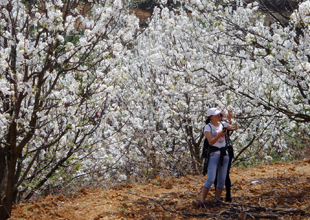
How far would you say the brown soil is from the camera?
191 inches

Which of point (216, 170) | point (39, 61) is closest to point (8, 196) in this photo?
point (39, 61)

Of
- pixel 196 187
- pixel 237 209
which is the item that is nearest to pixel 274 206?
pixel 237 209

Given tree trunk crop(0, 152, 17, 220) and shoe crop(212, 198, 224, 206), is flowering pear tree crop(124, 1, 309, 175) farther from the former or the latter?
tree trunk crop(0, 152, 17, 220)

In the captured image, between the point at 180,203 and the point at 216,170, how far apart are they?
0.99 m

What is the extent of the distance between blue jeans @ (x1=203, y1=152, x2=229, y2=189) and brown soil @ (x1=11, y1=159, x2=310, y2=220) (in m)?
0.37

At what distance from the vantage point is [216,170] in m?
5.18

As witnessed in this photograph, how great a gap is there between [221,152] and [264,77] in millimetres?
4134

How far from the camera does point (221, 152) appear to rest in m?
5.05

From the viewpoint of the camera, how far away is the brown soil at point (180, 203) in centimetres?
484

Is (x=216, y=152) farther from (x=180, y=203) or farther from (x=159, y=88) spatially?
(x=159, y=88)

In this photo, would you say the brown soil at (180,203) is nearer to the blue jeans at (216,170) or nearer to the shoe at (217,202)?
the shoe at (217,202)

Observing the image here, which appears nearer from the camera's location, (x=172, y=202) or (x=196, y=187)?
(x=172, y=202)

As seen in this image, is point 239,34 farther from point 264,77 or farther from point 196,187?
point 196,187

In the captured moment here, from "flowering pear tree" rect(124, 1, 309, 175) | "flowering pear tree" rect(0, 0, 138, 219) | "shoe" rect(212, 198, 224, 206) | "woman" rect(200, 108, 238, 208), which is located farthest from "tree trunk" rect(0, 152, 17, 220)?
"flowering pear tree" rect(124, 1, 309, 175)
